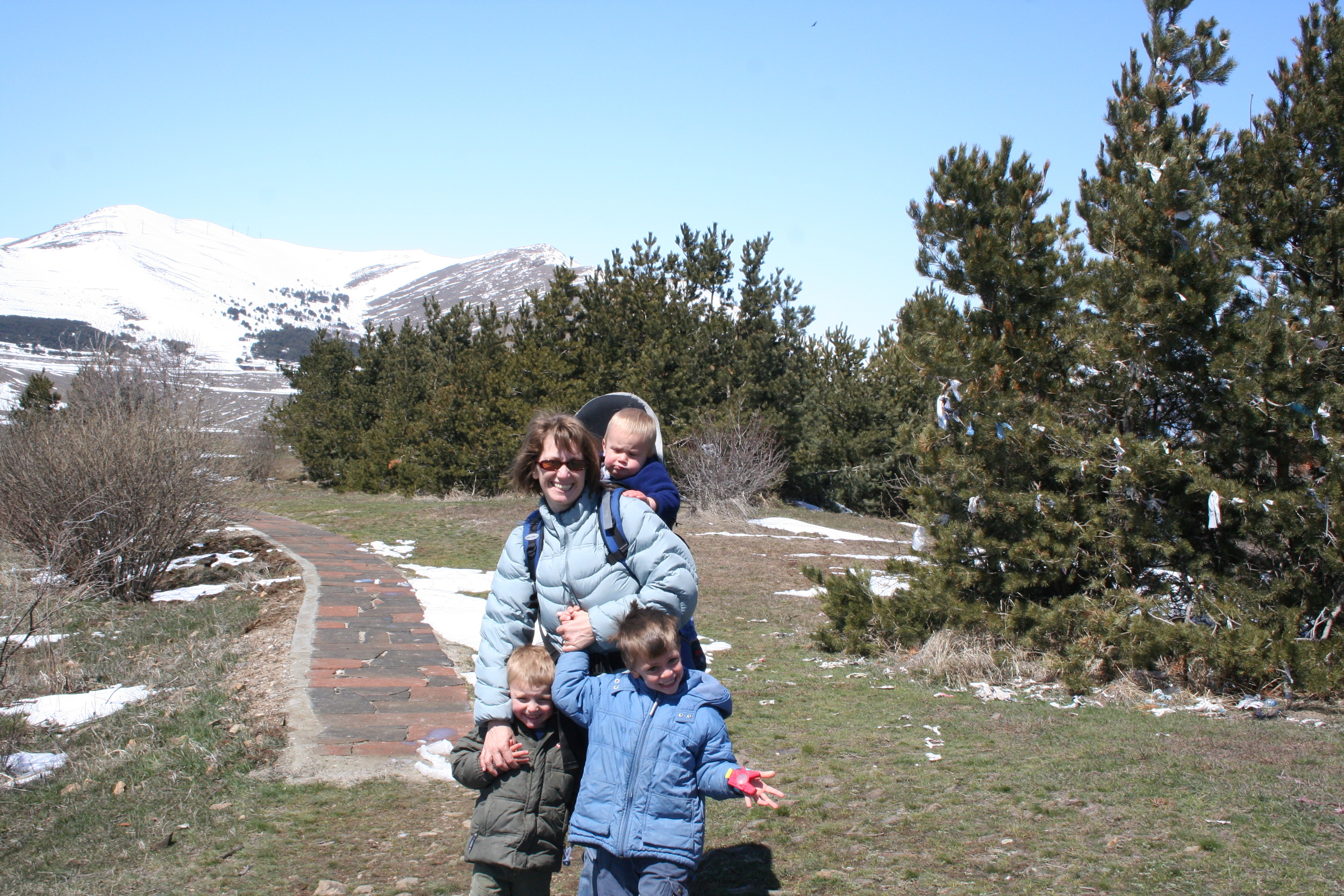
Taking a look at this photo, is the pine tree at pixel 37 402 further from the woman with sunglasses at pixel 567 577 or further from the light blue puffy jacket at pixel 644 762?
the light blue puffy jacket at pixel 644 762

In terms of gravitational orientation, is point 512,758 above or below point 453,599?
above

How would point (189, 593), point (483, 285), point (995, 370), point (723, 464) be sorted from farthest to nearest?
point (483, 285) < point (723, 464) < point (189, 593) < point (995, 370)

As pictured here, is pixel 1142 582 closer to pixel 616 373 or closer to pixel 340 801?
pixel 340 801

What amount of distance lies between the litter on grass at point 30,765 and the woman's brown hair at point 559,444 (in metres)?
3.51

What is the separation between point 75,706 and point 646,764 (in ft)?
16.5

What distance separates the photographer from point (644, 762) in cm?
267

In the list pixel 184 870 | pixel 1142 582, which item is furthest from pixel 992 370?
pixel 184 870

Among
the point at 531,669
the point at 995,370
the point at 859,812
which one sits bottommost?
the point at 859,812

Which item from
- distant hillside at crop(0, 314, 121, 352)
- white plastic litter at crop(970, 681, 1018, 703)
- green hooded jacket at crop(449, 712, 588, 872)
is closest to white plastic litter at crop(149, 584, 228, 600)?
white plastic litter at crop(970, 681, 1018, 703)

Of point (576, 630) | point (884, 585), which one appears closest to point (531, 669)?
point (576, 630)

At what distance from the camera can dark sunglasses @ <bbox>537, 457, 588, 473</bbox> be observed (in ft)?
9.30

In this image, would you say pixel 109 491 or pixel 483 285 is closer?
pixel 109 491

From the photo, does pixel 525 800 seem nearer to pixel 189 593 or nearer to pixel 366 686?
pixel 366 686

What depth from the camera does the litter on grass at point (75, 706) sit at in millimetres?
5652
